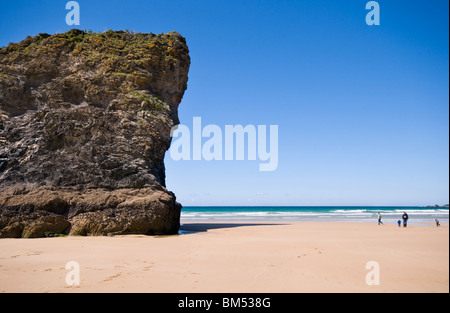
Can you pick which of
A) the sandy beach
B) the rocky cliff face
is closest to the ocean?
the rocky cliff face

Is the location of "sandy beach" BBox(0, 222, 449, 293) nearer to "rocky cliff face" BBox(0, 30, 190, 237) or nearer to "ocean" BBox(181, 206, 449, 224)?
"rocky cliff face" BBox(0, 30, 190, 237)

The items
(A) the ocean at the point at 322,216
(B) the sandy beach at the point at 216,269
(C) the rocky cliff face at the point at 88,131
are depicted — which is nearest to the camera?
(B) the sandy beach at the point at 216,269

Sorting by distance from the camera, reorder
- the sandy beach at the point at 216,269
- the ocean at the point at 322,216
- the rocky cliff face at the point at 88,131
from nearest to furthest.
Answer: the sandy beach at the point at 216,269
the rocky cliff face at the point at 88,131
the ocean at the point at 322,216

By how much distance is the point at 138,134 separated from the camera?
17016 millimetres

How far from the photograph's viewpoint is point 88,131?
55.2 ft

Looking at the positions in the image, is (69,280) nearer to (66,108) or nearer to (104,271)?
(104,271)

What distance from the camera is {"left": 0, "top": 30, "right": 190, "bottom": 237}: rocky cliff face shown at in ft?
48.2

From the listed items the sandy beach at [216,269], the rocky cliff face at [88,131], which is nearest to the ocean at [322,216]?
the rocky cliff face at [88,131]

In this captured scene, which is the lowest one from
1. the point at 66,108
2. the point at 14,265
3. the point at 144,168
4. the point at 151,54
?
the point at 14,265

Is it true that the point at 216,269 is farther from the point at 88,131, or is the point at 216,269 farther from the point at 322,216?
the point at 322,216

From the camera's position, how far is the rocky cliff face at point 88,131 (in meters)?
Answer: 14.7

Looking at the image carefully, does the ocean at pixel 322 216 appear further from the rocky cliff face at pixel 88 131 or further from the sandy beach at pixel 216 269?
the sandy beach at pixel 216 269
